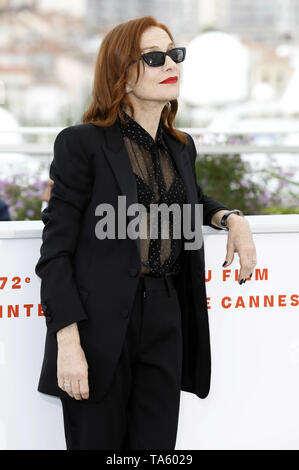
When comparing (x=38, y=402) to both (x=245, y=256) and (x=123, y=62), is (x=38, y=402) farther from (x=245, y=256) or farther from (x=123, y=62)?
(x=123, y=62)

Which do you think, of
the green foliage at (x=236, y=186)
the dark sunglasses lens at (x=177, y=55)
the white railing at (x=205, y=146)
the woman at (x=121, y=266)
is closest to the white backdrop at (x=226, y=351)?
the woman at (x=121, y=266)

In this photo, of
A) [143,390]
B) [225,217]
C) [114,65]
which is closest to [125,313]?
[143,390]

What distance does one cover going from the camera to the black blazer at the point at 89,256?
1.50 m

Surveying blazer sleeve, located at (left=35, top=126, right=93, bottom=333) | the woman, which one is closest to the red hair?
the woman

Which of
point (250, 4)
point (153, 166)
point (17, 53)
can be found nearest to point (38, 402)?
point (153, 166)

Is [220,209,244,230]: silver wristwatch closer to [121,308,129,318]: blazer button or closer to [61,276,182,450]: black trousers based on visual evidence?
[61,276,182,450]: black trousers

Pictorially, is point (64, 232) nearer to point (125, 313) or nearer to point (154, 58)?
point (125, 313)

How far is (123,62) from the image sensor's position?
157 centimetres

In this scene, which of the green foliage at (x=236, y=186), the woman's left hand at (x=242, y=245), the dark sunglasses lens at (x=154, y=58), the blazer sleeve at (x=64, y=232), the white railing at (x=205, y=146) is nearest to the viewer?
the blazer sleeve at (x=64, y=232)

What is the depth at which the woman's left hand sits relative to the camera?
1765 millimetres

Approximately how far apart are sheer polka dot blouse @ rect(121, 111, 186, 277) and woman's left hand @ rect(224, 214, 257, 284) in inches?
7.1

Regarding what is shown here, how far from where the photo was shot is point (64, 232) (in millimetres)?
1502

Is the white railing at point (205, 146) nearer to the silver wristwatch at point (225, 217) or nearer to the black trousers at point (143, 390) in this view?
the silver wristwatch at point (225, 217)

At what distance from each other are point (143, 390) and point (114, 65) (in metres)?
0.77
